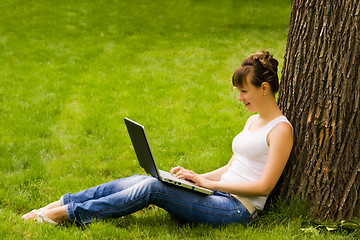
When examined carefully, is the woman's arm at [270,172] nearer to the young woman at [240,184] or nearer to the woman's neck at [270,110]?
the young woman at [240,184]

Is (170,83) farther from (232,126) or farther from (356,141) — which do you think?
(356,141)

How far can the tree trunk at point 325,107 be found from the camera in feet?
10.6

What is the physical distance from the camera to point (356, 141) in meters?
3.27

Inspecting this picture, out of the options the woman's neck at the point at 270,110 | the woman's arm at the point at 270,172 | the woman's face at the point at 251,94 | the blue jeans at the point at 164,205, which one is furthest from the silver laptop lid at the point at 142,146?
the woman's neck at the point at 270,110

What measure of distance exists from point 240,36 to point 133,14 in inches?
158

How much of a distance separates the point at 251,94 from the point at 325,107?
0.56 meters

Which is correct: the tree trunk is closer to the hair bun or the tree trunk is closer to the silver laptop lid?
the hair bun

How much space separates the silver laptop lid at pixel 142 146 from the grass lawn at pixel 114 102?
50 cm

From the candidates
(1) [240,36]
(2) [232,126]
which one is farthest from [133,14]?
(2) [232,126]

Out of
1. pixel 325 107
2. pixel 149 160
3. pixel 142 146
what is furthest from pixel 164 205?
pixel 325 107

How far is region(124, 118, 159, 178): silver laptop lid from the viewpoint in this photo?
10.4 ft

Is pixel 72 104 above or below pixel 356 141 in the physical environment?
below

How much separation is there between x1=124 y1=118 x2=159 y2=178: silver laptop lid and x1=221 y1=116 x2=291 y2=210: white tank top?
0.61 m

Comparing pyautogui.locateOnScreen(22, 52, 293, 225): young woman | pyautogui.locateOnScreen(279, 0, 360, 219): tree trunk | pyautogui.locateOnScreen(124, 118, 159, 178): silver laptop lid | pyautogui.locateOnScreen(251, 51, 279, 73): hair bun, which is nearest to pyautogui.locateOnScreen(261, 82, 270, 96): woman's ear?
pyautogui.locateOnScreen(22, 52, 293, 225): young woman
